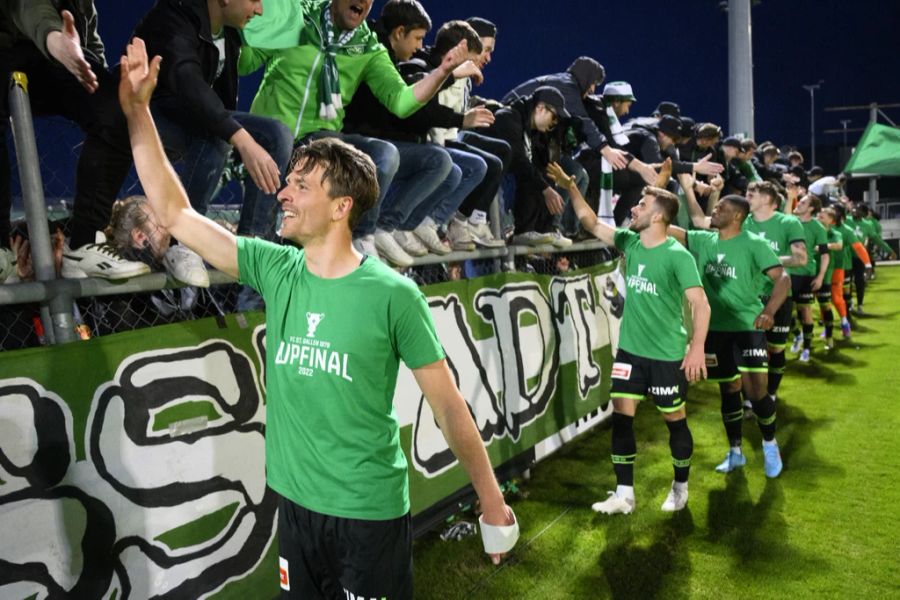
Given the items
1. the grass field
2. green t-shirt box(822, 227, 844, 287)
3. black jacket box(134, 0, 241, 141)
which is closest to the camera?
black jacket box(134, 0, 241, 141)

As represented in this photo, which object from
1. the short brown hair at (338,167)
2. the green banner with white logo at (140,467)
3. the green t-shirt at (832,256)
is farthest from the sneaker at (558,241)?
the green t-shirt at (832,256)

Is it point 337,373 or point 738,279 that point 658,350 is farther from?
point 337,373

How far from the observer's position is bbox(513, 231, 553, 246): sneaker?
249 inches

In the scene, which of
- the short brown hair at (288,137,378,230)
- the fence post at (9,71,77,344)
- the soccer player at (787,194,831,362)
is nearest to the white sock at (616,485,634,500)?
the short brown hair at (288,137,378,230)

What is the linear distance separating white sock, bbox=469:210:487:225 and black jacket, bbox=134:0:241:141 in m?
2.52

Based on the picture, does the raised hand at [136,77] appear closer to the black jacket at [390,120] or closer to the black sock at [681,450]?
the black jacket at [390,120]

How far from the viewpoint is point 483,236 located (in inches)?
220

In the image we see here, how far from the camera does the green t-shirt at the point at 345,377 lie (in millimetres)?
2408

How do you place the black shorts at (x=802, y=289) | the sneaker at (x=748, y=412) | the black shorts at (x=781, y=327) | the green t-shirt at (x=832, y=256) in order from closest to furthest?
1. the black shorts at (x=781, y=327)
2. the sneaker at (x=748, y=412)
3. the black shorts at (x=802, y=289)
4. the green t-shirt at (x=832, y=256)

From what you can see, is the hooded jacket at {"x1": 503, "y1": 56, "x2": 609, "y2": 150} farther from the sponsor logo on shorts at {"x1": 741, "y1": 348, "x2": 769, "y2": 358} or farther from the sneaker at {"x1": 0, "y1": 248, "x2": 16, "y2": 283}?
the sneaker at {"x1": 0, "y1": 248, "x2": 16, "y2": 283}

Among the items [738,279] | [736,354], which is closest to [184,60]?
[738,279]

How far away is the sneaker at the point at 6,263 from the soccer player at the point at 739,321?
5.54 m

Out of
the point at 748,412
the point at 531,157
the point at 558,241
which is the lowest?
the point at 748,412

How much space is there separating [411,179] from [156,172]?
2.44m
